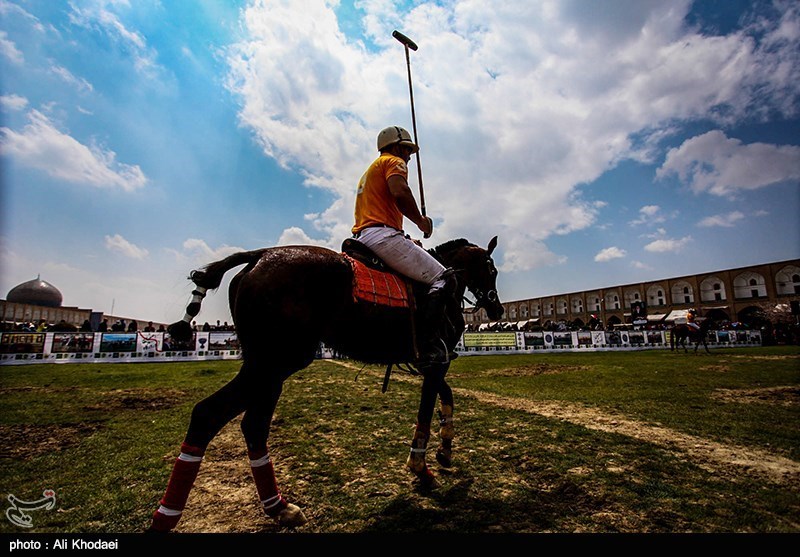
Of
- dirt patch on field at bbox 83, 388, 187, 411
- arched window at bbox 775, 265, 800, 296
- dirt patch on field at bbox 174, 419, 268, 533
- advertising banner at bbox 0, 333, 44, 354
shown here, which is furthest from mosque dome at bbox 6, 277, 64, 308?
arched window at bbox 775, 265, 800, 296

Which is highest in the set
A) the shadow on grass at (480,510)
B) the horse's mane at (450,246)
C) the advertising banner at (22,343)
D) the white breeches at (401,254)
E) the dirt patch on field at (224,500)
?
the horse's mane at (450,246)

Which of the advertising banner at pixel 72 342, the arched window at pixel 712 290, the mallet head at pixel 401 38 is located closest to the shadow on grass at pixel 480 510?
the mallet head at pixel 401 38

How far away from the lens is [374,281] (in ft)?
13.0

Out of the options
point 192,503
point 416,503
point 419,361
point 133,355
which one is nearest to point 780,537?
point 416,503

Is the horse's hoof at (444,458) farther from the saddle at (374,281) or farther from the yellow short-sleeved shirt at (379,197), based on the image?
the yellow short-sleeved shirt at (379,197)

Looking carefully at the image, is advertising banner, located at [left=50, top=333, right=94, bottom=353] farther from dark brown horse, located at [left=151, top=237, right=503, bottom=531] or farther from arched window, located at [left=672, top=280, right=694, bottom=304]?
arched window, located at [left=672, top=280, right=694, bottom=304]

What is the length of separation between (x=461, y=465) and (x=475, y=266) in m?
2.79

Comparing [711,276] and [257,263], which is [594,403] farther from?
[711,276]

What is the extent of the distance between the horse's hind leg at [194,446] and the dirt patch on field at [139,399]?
6841 mm

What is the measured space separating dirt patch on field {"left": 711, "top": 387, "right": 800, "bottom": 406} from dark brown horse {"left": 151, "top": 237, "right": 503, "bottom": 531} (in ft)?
28.7

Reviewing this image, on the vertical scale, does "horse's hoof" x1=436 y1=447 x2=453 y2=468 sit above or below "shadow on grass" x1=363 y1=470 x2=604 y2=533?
above

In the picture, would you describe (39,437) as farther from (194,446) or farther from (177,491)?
(194,446)

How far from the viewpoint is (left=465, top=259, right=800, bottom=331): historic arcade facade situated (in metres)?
53.5

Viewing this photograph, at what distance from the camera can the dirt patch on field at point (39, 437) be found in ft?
17.1
